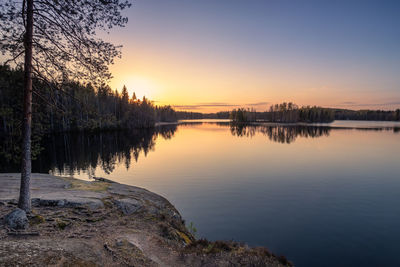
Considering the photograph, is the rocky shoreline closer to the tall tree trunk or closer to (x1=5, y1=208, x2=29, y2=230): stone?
(x1=5, y1=208, x2=29, y2=230): stone

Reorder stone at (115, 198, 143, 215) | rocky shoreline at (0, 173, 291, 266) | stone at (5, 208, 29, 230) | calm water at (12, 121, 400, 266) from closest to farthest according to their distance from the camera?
rocky shoreline at (0, 173, 291, 266), stone at (5, 208, 29, 230), stone at (115, 198, 143, 215), calm water at (12, 121, 400, 266)

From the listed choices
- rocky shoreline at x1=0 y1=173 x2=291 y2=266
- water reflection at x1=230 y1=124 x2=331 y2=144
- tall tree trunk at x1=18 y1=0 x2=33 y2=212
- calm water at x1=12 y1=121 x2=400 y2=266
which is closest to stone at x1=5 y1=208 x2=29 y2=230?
rocky shoreline at x1=0 y1=173 x2=291 y2=266

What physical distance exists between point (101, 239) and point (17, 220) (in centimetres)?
293

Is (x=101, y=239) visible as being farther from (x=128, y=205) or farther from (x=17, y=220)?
(x=128, y=205)

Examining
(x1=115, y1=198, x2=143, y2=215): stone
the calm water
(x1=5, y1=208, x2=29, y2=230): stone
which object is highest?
(x1=5, y1=208, x2=29, y2=230): stone

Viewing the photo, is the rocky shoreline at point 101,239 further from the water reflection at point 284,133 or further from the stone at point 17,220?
the water reflection at point 284,133

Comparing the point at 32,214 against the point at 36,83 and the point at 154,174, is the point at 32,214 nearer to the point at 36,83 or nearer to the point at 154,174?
the point at 36,83

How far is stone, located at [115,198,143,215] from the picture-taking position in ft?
34.6

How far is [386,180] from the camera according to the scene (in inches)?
834

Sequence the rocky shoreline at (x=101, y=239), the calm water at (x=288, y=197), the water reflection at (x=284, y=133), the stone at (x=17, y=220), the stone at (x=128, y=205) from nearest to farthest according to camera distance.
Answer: the rocky shoreline at (x=101, y=239) < the stone at (x=17, y=220) < the stone at (x=128, y=205) < the calm water at (x=288, y=197) < the water reflection at (x=284, y=133)

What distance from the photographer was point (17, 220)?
22.6 feet

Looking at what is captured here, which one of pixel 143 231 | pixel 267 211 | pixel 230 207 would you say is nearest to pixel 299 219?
pixel 267 211

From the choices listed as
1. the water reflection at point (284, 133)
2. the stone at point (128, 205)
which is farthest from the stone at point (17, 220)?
the water reflection at point (284, 133)

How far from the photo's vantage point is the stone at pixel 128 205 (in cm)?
1056
